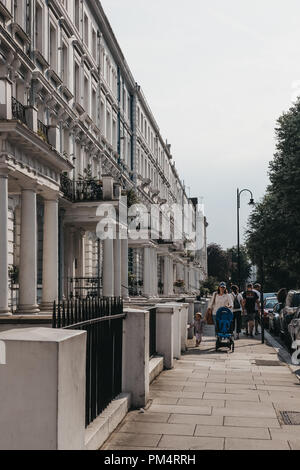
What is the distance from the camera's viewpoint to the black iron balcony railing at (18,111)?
16.0 m

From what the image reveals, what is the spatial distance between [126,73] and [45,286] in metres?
26.9

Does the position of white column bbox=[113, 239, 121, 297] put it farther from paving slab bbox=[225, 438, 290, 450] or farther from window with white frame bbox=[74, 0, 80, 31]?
paving slab bbox=[225, 438, 290, 450]

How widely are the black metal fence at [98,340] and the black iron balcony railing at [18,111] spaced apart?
8.96 metres

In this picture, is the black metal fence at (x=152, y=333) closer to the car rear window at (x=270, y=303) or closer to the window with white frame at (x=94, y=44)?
the car rear window at (x=270, y=303)

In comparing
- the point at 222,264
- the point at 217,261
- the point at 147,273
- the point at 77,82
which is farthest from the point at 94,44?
the point at 217,261

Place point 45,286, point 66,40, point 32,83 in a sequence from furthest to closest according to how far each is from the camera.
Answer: point 66,40, point 32,83, point 45,286

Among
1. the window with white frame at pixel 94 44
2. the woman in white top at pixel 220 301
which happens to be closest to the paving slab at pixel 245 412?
the woman in white top at pixel 220 301

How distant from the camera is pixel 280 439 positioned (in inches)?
269

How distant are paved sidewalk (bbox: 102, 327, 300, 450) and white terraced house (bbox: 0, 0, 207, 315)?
186 inches

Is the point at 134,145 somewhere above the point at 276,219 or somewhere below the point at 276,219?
above

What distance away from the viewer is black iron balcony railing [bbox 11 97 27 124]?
1603cm

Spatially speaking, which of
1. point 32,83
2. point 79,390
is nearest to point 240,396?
point 79,390

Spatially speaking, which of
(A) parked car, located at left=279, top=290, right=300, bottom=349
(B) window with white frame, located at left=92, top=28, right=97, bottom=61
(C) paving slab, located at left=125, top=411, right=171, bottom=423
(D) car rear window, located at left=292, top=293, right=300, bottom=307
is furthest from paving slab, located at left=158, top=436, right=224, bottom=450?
(B) window with white frame, located at left=92, top=28, right=97, bottom=61

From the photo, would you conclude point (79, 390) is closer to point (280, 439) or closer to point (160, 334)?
point (280, 439)
